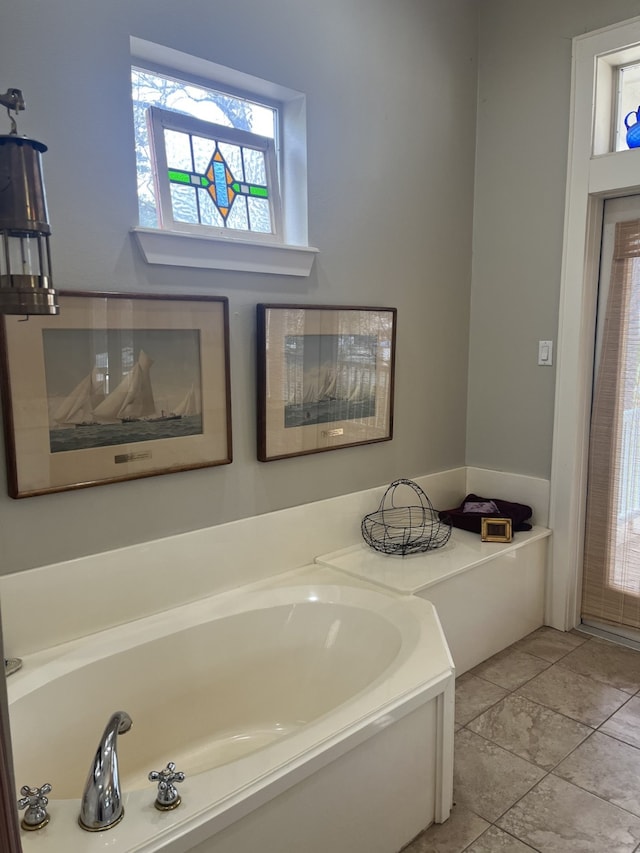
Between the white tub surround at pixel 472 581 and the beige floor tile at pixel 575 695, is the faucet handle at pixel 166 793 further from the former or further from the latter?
the beige floor tile at pixel 575 695

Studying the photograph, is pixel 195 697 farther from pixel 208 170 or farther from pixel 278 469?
pixel 208 170

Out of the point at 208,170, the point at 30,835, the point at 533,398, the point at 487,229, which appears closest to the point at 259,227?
the point at 208,170

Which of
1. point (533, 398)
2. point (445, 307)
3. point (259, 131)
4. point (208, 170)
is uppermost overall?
point (259, 131)

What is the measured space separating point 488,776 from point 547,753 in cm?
26

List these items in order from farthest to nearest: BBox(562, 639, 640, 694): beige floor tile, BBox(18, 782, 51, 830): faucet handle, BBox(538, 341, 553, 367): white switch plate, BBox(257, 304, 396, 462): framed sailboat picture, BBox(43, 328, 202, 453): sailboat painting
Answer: BBox(538, 341, 553, 367): white switch plate → BBox(562, 639, 640, 694): beige floor tile → BBox(257, 304, 396, 462): framed sailboat picture → BBox(43, 328, 202, 453): sailboat painting → BBox(18, 782, 51, 830): faucet handle

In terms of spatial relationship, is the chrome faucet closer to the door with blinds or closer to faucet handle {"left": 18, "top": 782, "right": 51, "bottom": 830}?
faucet handle {"left": 18, "top": 782, "right": 51, "bottom": 830}

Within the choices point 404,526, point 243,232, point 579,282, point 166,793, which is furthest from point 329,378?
point 166,793

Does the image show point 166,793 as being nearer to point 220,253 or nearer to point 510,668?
point 220,253

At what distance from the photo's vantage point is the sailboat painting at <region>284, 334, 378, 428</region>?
2.42 m

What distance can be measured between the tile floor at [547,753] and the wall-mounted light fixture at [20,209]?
1691 mm

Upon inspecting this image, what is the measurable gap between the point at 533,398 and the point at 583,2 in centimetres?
168

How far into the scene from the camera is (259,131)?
238cm

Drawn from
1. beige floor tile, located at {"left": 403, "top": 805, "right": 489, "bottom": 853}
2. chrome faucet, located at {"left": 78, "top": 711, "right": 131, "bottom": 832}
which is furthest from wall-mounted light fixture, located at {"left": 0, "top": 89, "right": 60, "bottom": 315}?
beige floor tile, located at {"left": 403, "top": 805, "right": 489, "bottom": 853}

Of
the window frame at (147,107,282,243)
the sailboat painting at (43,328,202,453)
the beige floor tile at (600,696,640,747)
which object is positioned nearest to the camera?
the sailboat painting at (43,328,202,453)
